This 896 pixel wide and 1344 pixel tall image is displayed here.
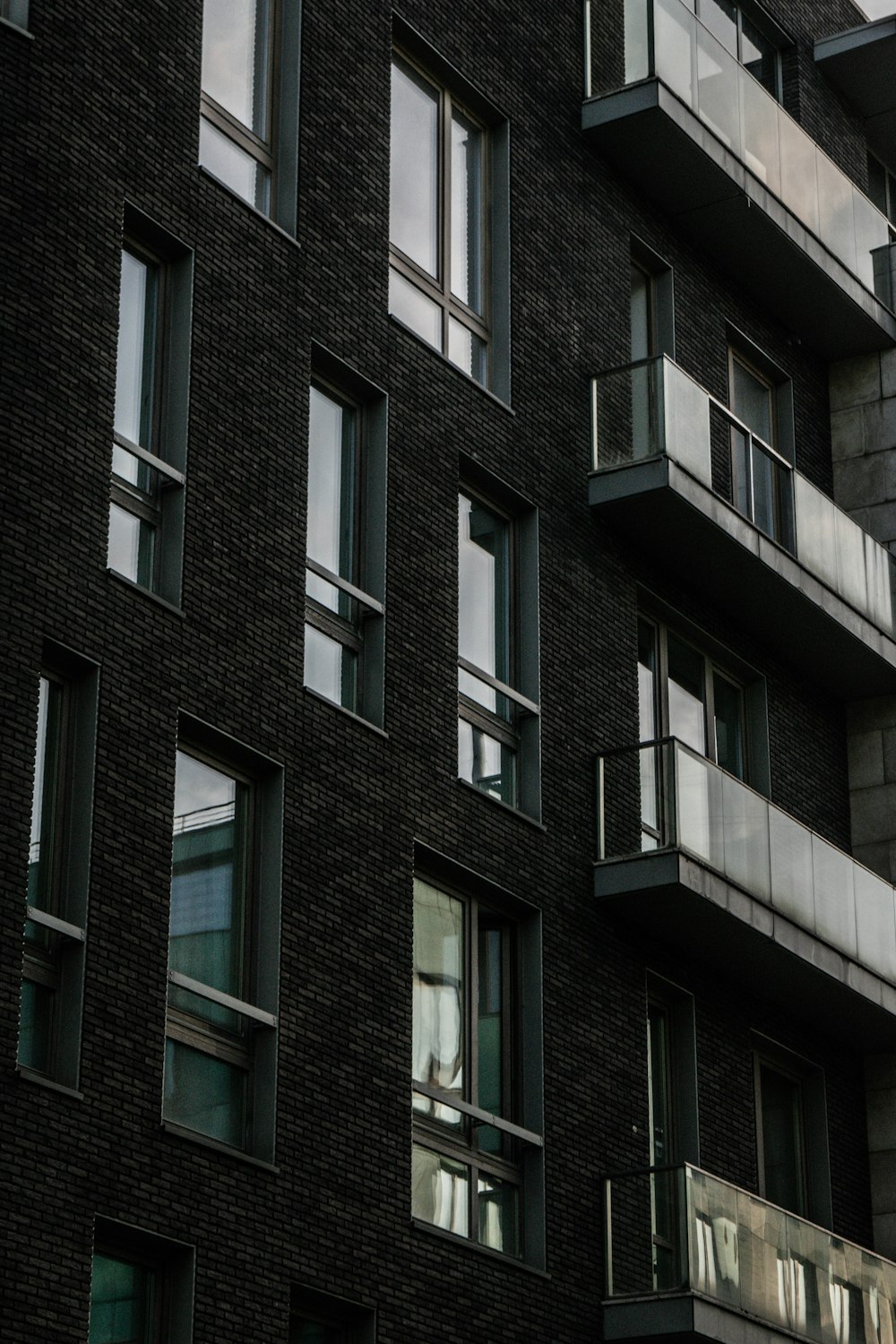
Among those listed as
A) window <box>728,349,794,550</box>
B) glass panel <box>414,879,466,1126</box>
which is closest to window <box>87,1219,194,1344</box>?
glass panel <box>414,879,466,1126</box>

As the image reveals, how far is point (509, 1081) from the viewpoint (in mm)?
21609

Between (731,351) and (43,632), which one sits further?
(731,351)

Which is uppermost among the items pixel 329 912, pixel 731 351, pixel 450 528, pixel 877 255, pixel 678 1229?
pixel 877 255

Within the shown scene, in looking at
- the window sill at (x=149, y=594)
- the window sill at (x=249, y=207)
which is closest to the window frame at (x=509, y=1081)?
the window sill at (x=149, y=594)

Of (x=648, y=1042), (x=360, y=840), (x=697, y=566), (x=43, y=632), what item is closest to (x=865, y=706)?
(x=697, y=566)

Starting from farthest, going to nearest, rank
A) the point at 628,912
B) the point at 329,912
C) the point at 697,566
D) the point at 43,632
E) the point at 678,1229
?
1. the point at 697,566
2. the point at 628,912
3. the point at 678,1229
4. the point at 329,912
5. the point at 43,632

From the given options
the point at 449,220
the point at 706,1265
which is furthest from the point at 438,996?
the point at 449,220

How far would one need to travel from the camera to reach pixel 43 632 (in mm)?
17078

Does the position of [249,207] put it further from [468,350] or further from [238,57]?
[468,350]

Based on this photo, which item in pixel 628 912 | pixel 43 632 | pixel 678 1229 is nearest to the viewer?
pixel 43 632

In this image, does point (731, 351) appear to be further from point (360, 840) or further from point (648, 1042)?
point (360, 840)

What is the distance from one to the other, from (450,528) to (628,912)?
403 centimetres

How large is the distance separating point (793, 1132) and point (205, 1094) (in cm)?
1050

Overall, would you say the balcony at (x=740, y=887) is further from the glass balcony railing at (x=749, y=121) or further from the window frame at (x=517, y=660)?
the glass balcony railing at (x=749, y=121)
